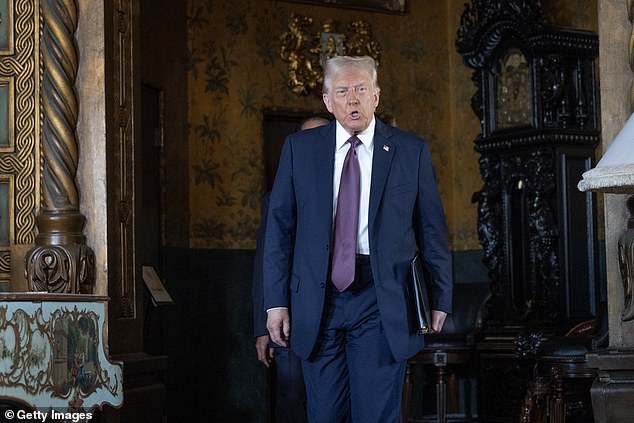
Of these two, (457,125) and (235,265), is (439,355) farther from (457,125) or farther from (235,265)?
(457,125)

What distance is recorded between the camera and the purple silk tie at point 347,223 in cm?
364

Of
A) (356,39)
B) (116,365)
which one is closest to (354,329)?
(116,365)

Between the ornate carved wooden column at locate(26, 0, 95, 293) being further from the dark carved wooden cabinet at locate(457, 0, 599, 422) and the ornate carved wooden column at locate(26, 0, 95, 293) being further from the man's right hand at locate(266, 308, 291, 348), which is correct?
the dark carved wooden cabinet at locate(457, 0, 599, 422)

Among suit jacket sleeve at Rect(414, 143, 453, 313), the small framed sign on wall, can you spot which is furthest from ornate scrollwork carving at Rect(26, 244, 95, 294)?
the small framed sign on wall

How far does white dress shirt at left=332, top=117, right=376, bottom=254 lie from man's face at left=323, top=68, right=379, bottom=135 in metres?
0.03

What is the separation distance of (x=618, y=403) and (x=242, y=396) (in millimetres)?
3737

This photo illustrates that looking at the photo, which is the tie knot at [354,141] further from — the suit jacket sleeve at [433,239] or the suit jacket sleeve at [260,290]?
the suit jacket sleeve at [260,290]

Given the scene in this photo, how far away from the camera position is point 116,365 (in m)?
3.73

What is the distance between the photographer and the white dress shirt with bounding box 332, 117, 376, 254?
369cm

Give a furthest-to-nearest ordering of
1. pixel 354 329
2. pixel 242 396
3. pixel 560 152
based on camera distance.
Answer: pixel 242 396 → pixel 560 152 → pixel 354 329

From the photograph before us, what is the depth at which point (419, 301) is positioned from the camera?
12.2ft

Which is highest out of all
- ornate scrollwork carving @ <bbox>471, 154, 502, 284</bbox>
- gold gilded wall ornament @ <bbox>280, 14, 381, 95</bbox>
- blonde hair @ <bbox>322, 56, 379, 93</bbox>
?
gold gilded wall ornament @ <bbox>280, 14, 381, 95</bbox>

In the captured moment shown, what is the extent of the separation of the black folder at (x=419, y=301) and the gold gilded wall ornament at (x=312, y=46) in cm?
442

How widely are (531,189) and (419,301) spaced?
365cm
